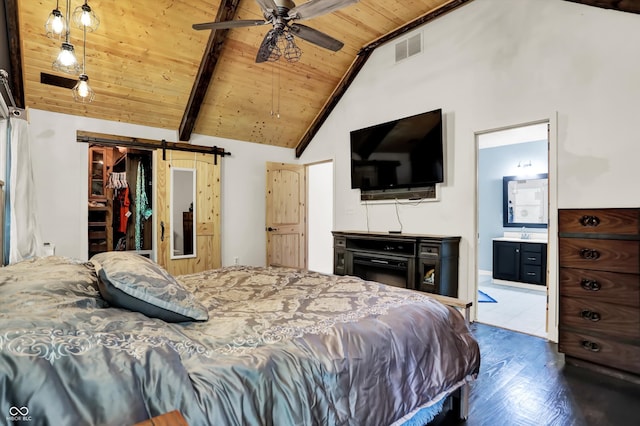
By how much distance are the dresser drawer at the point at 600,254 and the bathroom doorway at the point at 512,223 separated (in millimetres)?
1961

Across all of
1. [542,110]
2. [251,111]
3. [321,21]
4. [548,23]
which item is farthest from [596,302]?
[251,111]

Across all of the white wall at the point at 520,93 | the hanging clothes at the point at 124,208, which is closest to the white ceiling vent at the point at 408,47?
the white wall at the point at 520,93

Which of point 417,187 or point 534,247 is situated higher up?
point 417,187

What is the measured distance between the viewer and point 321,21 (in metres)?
4.27

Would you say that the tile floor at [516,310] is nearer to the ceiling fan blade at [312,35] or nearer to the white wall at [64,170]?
the ceiling fan blade at [312,35]

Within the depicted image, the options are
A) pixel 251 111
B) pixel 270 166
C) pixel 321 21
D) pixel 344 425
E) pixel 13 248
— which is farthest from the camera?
pixel 270 166

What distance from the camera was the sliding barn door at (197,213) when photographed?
4.98m

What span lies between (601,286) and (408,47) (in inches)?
141

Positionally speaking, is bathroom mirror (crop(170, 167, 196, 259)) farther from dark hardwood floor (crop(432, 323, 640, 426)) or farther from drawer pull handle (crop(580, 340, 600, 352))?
drawer pull handle (crop(580, 340, 600, 352))

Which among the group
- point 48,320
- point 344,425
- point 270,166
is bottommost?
point 344,425

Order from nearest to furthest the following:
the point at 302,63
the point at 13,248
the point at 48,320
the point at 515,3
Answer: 1. the point at 48,320
2. the point at 13,248
3. the point at 515,3
4. the point at 302,63

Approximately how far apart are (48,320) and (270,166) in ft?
16.4

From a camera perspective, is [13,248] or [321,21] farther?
[321,21]

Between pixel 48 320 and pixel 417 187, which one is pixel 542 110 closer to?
pixel 417 187
